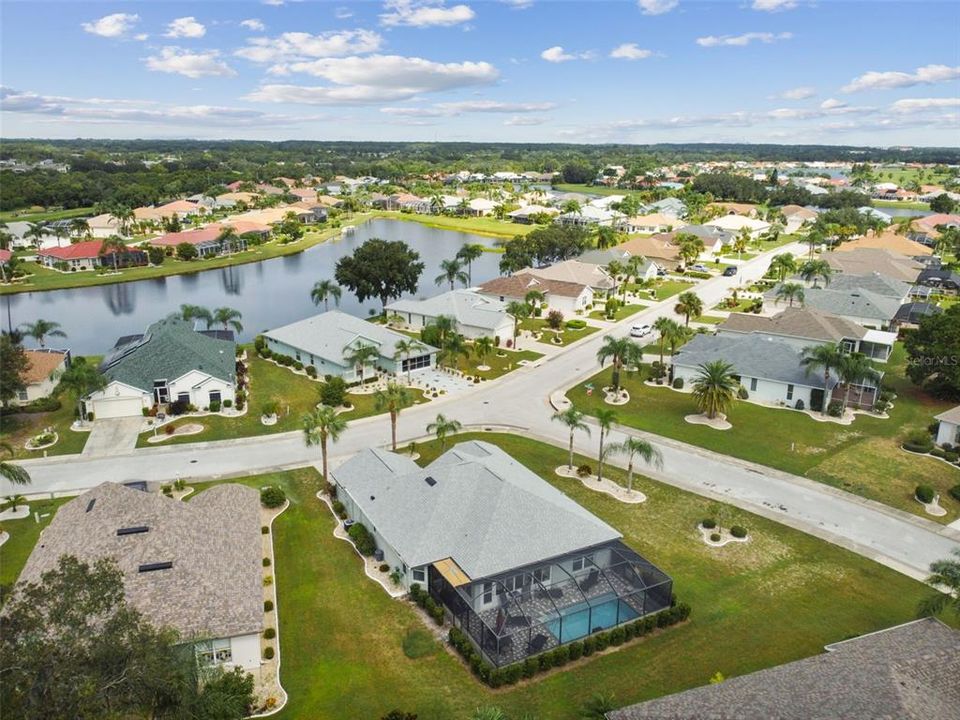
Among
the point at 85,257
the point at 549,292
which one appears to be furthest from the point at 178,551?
the point at 85,257

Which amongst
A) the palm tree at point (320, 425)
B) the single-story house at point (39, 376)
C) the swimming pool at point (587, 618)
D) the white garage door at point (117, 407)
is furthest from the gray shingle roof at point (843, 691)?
the single-story house at point (39, 376)

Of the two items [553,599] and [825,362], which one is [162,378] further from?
[825,362]

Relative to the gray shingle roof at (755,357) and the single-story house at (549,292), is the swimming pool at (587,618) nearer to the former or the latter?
the gray shingle roof at (755,357)

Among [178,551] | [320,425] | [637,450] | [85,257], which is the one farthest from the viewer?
[85,257]

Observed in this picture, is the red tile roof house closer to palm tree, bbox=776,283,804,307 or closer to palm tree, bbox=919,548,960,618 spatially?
palm tree, bbox=776,283,804,307

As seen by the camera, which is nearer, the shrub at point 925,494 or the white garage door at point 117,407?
the shrub at point 925,494

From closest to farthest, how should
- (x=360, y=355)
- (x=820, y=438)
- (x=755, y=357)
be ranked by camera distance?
(x=820, y=438), (x=360, y=355), (x=755, y=357)

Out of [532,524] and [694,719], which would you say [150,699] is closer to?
[694,719]

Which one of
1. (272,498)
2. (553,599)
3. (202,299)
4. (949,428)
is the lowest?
(202,299)
